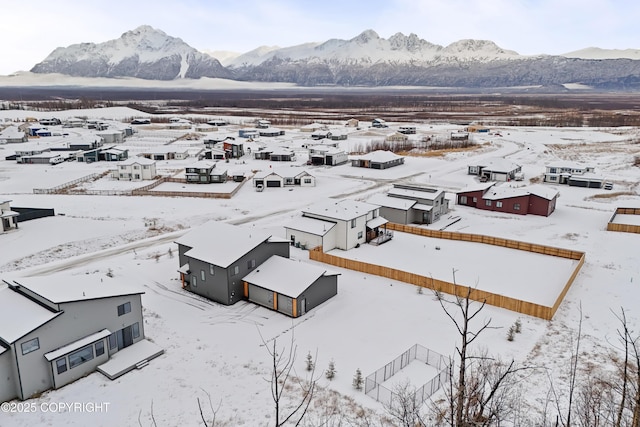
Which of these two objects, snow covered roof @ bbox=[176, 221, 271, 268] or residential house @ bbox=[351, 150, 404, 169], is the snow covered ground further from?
residential house @ bbox=[351, 150, 404, 169]

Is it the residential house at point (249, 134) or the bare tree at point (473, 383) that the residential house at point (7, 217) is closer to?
the bare tree at point (473, 383)

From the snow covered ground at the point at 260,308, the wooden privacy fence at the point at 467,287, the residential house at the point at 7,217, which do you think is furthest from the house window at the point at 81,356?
the residential house at the point at 7,217

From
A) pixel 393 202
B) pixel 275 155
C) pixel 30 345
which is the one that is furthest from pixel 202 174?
pixel 30 345

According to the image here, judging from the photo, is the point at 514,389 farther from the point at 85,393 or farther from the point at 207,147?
the point at 207,147

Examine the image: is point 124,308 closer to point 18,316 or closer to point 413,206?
point 18,316

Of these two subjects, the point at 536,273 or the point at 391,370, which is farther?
the point at 536,273

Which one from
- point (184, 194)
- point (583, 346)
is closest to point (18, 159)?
point (184, 194)

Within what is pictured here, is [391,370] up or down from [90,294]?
down

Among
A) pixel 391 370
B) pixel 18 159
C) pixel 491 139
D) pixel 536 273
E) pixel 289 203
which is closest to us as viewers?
pixel 391 370

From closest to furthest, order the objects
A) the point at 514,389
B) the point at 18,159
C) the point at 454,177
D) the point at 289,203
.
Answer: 1. the point at 514,389
2. the point at 289,203
3. the point at 454,177
4. the point at 18,159
